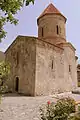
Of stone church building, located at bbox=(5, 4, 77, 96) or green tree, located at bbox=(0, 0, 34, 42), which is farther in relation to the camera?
stone church building, located at bbox=(5, 4, 77, 96)

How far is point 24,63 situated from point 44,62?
240 cm

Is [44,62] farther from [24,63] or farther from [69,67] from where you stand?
[69,67]

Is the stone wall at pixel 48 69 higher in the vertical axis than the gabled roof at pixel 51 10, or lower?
lower

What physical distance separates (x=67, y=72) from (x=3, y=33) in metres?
20.2

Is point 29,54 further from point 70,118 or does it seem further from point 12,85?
point 70,118

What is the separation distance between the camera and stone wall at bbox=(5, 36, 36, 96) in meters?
17.6

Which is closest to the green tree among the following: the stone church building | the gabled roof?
the stone church building

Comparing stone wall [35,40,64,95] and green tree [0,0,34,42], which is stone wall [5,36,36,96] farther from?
green tree [0,0,34,42]

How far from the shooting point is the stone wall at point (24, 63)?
57.6ft

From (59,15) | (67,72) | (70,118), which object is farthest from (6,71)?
(59,15)

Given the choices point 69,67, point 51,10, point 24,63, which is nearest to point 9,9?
point 24,63

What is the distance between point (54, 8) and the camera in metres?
27.3

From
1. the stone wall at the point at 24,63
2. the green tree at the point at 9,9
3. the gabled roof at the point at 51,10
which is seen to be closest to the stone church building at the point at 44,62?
the stone wall at the point at 24,63

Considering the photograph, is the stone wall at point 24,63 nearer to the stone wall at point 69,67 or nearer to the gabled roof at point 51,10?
the stone wall at point 69,67
